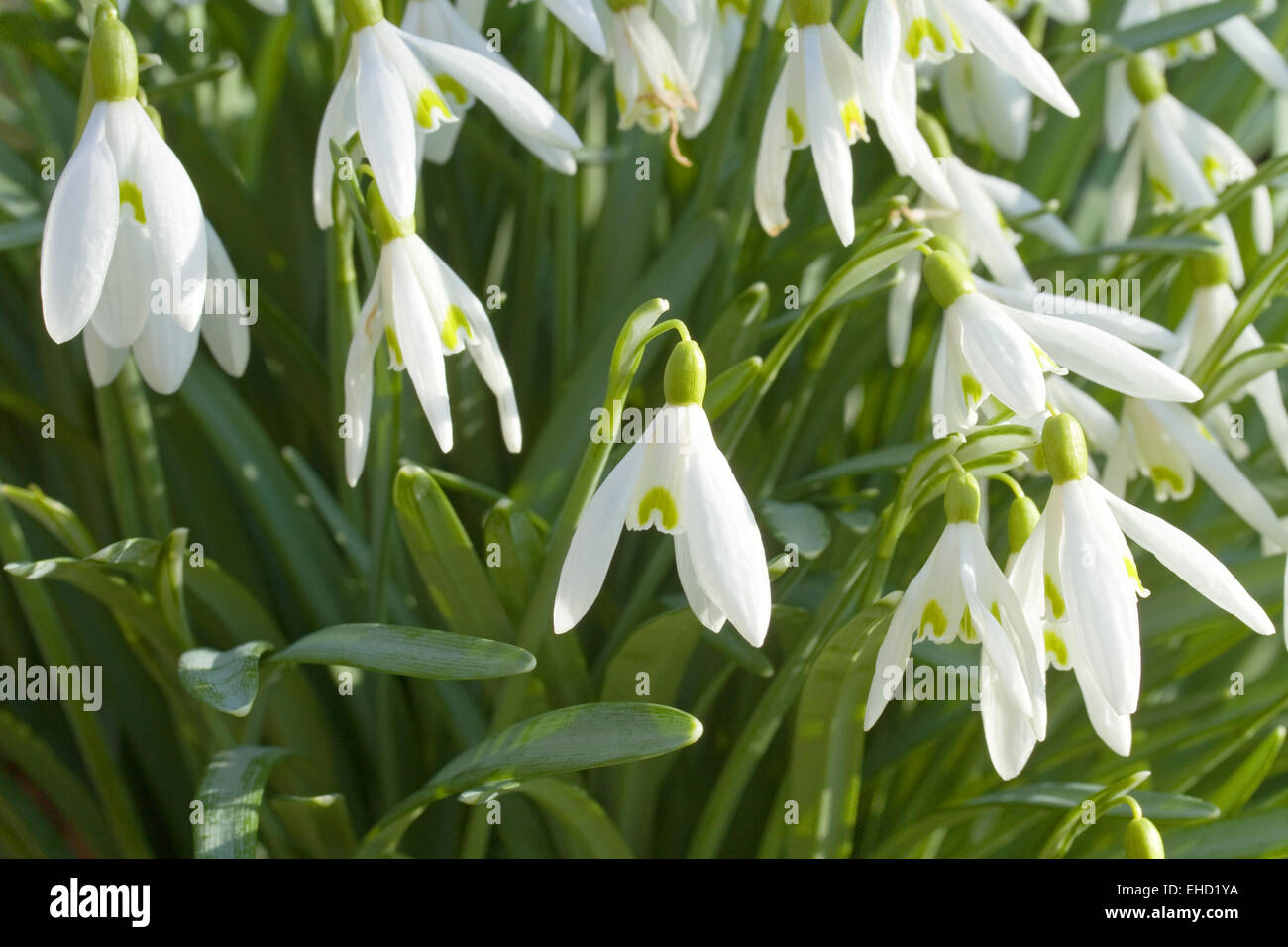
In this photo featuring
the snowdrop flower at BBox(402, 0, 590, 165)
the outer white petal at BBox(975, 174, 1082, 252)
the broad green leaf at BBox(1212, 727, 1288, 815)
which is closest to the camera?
the snowdrop flower at BBox(402, 0, 590, 165)

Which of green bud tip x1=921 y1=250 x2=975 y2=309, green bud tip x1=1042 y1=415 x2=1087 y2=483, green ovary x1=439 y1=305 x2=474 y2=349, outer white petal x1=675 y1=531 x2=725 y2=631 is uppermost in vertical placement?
green bud tip x1=921 y1=250 x2=975 y2=309

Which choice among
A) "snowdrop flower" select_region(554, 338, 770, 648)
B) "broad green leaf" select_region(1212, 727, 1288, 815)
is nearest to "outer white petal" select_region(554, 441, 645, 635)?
"snowdrop flower" select_region(554, 338, 770, 648)

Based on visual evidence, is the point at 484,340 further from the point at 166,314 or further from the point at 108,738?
the point at 108,738

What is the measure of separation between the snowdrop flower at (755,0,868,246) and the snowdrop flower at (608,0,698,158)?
3.4 inches

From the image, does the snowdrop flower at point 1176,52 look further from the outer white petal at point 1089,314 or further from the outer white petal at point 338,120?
the outer white petal at point 338,120

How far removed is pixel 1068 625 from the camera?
Result: 0.71 meters

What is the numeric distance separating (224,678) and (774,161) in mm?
509

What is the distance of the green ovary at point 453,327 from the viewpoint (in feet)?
2.49

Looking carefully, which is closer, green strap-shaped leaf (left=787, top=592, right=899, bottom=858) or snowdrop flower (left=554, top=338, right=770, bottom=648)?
snowdrop flower (left=554, top=338, right=770, bottom=648)

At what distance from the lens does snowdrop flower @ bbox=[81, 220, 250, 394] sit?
0.75m

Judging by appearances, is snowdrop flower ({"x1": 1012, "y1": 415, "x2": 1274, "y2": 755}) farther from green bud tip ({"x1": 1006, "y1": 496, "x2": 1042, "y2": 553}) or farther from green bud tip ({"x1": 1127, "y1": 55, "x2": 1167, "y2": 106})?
green bud tip ({"x1": 1127, "y1": 55, "x2": 1167, "y2": 106})
